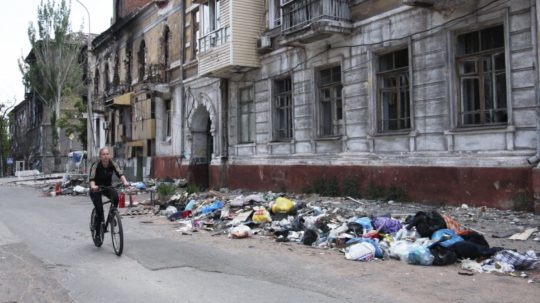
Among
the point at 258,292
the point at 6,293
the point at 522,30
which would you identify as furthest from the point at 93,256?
the point at 522,30

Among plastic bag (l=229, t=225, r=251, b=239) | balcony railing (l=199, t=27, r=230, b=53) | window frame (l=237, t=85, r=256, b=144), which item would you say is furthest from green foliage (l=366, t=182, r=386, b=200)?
balcony railing (l=199, t=27, r=230, b=53)

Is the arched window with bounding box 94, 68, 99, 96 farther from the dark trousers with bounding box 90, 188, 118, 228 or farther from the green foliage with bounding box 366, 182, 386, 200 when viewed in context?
the dark trousers with bounding box 90, 188, 118, 228

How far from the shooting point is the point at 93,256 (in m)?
8.35

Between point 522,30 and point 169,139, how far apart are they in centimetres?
1884

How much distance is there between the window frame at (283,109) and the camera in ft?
58.0

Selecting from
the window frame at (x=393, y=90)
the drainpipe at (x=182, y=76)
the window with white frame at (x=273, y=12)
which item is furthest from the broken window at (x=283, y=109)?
the drainpipe at (x=182, y=76)

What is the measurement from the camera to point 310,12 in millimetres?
14992

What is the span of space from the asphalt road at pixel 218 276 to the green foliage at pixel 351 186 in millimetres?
4962

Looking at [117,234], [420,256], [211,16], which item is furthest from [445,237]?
[211,16]

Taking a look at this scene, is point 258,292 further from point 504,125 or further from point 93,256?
point 504,125

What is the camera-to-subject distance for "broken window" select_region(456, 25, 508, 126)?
434 inches

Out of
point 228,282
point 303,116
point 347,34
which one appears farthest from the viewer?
point 303,116

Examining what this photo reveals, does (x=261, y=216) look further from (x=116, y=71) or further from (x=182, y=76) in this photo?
(x=116, y=71)

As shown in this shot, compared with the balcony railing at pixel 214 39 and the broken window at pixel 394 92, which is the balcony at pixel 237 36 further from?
the broken window at pixel 394 92
